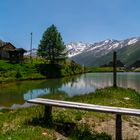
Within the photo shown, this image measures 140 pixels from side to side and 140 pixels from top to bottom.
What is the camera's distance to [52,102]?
17016mm

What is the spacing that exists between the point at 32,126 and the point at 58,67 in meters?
94.2

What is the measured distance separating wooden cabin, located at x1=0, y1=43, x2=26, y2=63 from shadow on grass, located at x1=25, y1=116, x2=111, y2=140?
94351 millimetres

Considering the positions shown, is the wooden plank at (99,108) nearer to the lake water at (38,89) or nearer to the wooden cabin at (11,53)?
the lake water at (38,89)

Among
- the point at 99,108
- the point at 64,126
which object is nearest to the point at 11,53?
the point at 64,126

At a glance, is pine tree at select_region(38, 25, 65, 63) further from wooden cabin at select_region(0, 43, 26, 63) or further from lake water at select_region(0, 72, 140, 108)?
lake water at select_region(0, 72, 140, 108)

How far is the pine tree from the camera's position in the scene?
113 metres

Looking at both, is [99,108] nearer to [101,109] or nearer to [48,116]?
[101,109]

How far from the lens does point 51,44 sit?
113 m

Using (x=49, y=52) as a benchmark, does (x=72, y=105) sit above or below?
below

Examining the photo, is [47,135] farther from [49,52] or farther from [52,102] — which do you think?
[49,52]

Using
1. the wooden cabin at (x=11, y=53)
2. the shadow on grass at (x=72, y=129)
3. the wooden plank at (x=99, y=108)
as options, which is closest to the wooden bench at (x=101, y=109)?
the wooden plank at (x=99, y=108)

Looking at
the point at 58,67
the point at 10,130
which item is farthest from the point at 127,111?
the point at 58,67

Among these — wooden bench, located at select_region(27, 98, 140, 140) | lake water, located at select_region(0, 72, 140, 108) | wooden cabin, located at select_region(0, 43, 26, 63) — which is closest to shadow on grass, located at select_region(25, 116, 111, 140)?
wooden bench, located at select_region(27, 98, 140, 140)

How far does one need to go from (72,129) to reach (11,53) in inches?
4048
